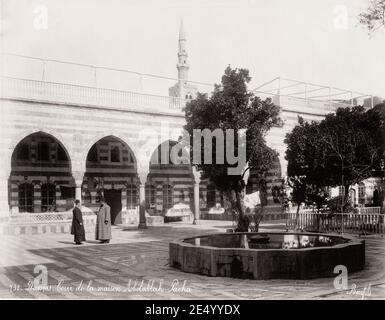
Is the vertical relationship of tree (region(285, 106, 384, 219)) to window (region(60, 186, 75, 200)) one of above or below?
above

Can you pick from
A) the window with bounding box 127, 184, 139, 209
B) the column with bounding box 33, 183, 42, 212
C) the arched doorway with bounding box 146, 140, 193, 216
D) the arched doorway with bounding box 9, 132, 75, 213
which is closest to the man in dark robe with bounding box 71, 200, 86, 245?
the arched doorway with bounding box 9, 132, 75, 213

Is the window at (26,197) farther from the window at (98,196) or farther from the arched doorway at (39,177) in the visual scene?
the window at (98,196)

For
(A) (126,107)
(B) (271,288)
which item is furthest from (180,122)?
(B) (271,288)

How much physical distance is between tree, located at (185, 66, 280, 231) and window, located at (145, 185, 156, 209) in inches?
532

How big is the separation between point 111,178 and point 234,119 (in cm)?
1384

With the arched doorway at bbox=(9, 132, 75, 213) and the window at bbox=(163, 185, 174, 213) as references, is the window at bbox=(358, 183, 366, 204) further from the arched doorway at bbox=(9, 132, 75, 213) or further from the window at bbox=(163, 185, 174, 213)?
the arched doorway at bbox=(9, 132, 75, 213)

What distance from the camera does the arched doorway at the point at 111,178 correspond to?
82.5ft

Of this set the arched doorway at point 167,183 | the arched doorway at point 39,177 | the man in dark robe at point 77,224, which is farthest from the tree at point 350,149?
the arched doorway at point 39,177

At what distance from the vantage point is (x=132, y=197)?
87.7ft

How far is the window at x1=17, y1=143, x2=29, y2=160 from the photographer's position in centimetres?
2333

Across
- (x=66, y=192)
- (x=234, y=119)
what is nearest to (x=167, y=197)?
(x=66, y=192)

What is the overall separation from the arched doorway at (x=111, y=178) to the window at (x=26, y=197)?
279 centimetres

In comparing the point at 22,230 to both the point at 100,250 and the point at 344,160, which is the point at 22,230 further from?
the point at 344,160
